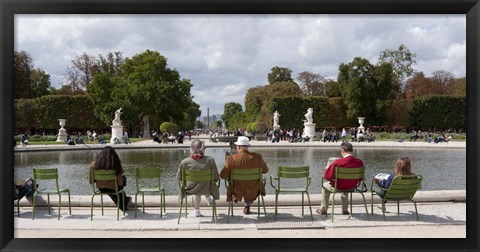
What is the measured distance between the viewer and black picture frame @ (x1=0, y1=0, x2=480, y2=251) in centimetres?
453

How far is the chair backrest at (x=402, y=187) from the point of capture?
18.9 ft

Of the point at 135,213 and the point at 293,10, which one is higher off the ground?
the point at 293,10

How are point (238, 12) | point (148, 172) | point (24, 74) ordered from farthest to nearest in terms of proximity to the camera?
1. point (24, 74)
2. point (148, 172)
3. point (238, 12)

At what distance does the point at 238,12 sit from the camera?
4605 mm

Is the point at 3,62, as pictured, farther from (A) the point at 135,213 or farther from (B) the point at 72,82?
(B) the point at 72,82

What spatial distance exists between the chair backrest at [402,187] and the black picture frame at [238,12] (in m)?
1.19

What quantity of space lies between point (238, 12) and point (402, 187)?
129 inches

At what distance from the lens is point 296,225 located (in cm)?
551

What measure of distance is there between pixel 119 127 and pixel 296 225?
2600cm

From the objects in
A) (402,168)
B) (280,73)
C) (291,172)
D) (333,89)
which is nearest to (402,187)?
(402,168)

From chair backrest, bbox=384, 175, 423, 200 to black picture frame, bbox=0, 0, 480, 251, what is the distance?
3.91 feet

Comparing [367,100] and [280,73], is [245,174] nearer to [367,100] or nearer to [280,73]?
[367,100]

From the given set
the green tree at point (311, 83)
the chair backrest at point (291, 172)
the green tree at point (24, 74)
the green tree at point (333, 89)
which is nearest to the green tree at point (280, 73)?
the green tree at point (311, 83)

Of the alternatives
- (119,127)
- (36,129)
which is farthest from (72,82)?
(119,127)
